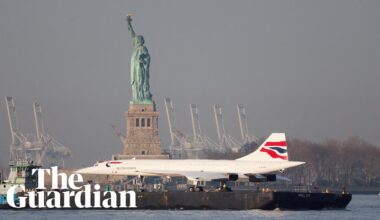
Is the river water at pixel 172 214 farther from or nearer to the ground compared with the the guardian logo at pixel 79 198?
nearer to the ground

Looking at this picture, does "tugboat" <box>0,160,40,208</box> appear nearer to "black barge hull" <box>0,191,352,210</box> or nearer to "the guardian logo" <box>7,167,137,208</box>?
"the guardian logo" <box>7,167,137,208</box>

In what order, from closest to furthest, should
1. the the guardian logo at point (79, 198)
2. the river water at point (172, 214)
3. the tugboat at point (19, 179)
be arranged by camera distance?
the river water at point (172, 214) → the the guardian logo at point (79, 198) → the tugboat at point (19, 179)

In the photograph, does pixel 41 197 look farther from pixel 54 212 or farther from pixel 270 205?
pixel 270 205

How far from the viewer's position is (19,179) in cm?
17988

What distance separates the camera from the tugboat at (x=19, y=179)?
589ft

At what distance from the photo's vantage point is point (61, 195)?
18112 centimetres

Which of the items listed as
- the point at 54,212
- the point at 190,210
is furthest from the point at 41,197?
the point at 190,210

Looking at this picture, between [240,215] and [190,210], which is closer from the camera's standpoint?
[240,215]

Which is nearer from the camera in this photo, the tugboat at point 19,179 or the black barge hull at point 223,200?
the black barge hull at point 223,200

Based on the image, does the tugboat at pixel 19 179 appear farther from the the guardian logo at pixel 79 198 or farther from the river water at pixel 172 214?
the river water at pixel 172 214

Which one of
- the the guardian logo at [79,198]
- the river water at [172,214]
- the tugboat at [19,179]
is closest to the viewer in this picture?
the river water at [172,214]

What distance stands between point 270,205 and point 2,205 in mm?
31671

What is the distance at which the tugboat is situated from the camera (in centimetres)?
17962

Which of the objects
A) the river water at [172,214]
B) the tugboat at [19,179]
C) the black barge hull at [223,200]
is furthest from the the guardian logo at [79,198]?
the river water at [172,214]
